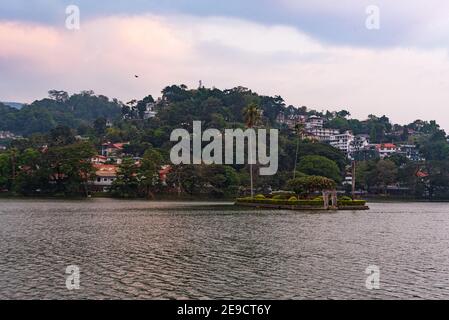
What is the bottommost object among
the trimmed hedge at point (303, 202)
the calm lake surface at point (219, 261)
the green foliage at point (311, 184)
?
the calm lake surface at point (219, 261)

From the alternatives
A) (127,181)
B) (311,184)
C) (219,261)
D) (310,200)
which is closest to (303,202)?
(310,200)

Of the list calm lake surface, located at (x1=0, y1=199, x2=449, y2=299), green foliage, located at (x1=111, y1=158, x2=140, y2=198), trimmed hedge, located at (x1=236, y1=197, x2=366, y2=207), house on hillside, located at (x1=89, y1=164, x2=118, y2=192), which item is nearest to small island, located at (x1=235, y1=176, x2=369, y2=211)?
trimmed hedge, located at (x1=236, y1=197, x2=366, y2=207)

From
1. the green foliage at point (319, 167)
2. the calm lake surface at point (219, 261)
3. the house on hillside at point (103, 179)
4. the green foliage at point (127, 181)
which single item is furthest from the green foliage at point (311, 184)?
the house on hillside at point (103, 179)

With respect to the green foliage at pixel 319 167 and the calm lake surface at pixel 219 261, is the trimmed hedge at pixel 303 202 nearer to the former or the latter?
the calm lake surface at pixel 219 261

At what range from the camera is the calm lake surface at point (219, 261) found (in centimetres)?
2584

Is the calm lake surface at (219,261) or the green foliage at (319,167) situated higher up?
the green foliage at (319,167)

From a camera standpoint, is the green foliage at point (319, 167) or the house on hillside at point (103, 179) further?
the green foliage at point (319, 167)

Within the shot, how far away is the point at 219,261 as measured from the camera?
112 ft

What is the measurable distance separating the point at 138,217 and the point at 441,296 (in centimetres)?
4877

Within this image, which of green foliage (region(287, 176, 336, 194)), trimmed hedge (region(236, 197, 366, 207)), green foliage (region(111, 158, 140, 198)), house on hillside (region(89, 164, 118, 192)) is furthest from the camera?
house on hillside (region(89, 164, 118, 192))

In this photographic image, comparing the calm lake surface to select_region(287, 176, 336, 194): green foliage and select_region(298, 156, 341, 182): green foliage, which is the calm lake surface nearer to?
select_region(287, 176, 336, 194): green foliage

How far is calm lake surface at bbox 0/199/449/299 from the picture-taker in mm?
25844

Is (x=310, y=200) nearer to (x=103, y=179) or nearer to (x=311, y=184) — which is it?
(x=311, y=184)

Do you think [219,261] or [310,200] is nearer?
[219,261]
